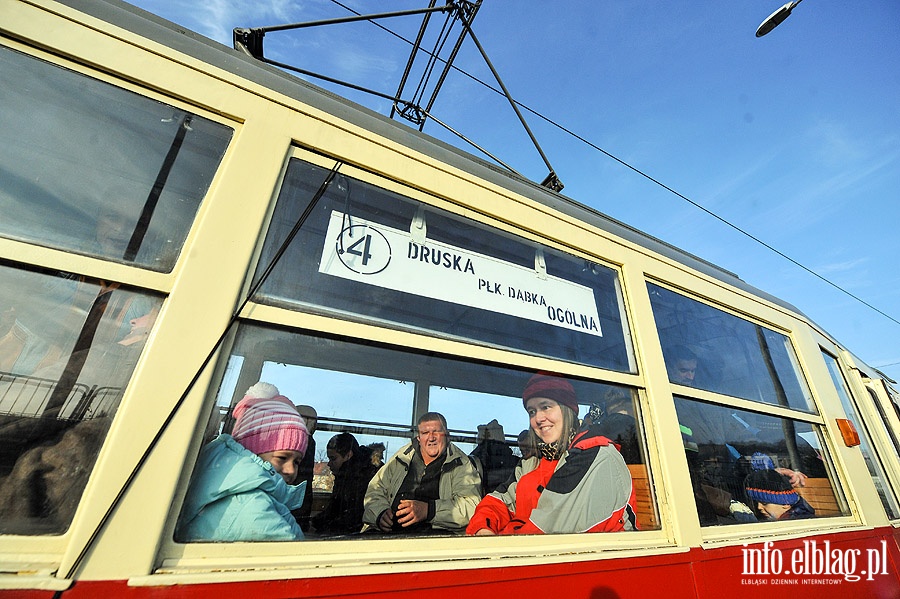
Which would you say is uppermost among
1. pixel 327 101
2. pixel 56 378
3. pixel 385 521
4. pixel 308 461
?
pixel 327 101

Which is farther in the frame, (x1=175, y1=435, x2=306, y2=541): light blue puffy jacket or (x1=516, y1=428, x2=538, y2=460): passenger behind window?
(x1=516, y1=428, x2=538, y2=460): passenger behind window

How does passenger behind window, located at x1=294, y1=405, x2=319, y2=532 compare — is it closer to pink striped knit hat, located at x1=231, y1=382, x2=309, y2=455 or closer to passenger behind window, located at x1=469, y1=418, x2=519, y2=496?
pink striped knit hat, located at x1=231, y1=382, x2=309, y2=455

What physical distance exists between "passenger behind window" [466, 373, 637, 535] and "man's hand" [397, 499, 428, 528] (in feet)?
0.44

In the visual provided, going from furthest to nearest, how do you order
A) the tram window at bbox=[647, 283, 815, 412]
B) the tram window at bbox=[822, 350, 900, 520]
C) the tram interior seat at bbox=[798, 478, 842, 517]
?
the tram window at bbox=[822, 350, 900, 520] < the tram interior seat at bbox=[798, 478, 842, 517] < the tram window at bbox=[647, 283, 815, 412]

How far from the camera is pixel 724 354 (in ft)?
6.50

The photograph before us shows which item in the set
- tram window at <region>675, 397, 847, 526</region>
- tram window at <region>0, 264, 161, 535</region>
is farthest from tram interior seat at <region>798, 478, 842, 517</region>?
tram window at <region>0, 264, 161, 535</region>

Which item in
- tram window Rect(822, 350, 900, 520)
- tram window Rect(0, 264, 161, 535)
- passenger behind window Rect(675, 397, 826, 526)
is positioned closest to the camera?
tram window Rect(0, 264, 161, 535)

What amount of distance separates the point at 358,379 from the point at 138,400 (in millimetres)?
507

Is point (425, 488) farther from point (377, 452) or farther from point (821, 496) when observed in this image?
point (821, 496)

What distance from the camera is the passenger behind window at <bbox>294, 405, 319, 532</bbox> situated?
3.17 ft

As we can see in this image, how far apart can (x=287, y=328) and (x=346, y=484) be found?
45 cm

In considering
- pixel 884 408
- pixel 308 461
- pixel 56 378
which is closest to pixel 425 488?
pixel 308 461

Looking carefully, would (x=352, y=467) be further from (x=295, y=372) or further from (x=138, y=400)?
(x=138, y=400)

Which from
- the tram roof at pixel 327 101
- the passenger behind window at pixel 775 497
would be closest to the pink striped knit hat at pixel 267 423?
the tram roof at pixel 327 101
